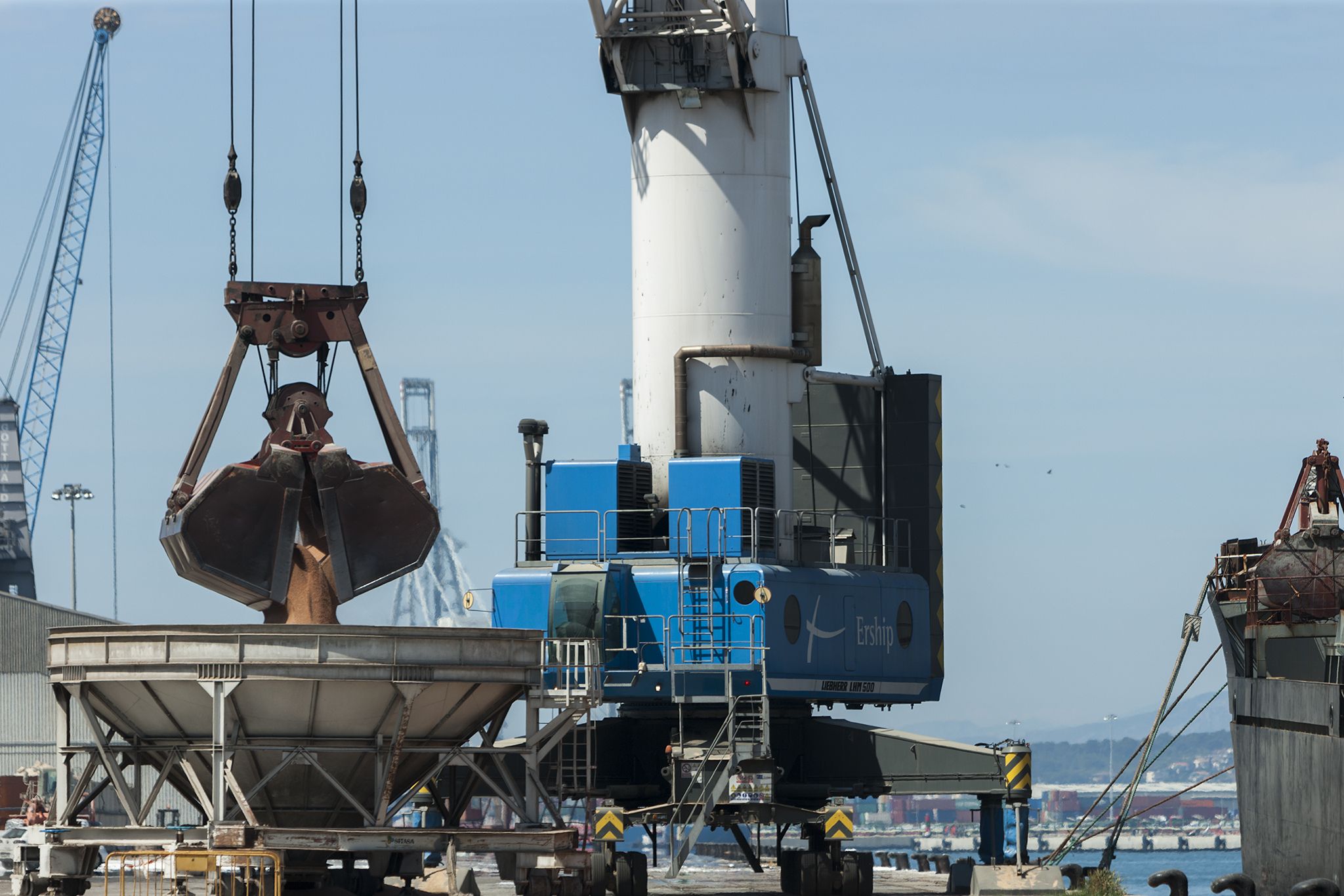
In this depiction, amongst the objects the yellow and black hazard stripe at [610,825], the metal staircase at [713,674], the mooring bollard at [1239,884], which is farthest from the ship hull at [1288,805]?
the yellow and black hazard stripe at [610,825]

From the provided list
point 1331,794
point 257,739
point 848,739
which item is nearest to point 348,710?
point 257,739

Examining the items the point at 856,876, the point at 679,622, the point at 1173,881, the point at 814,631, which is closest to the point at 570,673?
the point at 679,622

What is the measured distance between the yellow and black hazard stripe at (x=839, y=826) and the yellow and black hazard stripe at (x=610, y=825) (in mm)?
4012

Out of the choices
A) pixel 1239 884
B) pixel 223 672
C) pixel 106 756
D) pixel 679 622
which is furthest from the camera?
pixel 679 622

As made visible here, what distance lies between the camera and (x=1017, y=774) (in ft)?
159

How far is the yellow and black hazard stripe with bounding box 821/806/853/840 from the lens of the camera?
1788 inches

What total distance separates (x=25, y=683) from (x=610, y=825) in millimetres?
51457

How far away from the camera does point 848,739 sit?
50.0 m

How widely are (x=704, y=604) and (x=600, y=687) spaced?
534 cm

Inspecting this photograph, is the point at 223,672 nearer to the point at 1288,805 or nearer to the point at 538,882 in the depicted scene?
the point at 538,882

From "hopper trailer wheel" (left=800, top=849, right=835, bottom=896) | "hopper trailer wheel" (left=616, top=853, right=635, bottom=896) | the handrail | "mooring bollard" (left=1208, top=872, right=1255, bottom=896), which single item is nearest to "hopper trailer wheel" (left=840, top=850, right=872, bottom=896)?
"hopper trailer wheel" (left=800, top=849, right=835, bottom=896)

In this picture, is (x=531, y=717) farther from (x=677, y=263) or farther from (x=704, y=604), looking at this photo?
(x=677, y=263)

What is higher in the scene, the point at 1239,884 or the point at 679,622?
the point at 679,622

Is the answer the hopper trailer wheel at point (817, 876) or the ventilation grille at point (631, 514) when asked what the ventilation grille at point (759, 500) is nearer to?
the ventilation grille at point (631, 514)
